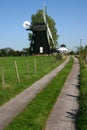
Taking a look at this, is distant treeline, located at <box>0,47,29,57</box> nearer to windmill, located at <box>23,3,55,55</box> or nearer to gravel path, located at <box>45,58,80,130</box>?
windmill, located at <box>23,3,55,55</box>

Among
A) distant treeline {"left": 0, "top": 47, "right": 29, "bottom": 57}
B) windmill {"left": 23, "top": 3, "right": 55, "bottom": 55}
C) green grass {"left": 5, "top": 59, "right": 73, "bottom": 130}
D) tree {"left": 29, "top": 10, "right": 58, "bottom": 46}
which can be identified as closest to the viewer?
green grass {"left": 5, "top": 59, "right": 73, "bottom": 130}

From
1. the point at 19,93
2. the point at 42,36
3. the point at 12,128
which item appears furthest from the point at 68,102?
the point at 42,36

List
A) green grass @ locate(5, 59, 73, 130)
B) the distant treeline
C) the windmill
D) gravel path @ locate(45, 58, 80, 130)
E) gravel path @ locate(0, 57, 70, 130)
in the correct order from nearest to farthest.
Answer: green grass @ locate(5, 59, 73, 130) < gravel path @ locate(45, 58, 80, 130) < gravel path @ locate(0, 57, 70, 130) < the windmill < the distant treeline

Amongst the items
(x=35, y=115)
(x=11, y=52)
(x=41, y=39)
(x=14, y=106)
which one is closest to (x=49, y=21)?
(x=11, y=52)

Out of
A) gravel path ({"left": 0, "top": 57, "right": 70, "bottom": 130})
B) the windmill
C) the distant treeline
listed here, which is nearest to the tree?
the distant treeline

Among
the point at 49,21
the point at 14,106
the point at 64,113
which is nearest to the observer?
the point at 64,113

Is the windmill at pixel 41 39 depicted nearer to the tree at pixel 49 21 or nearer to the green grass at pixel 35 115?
the tree at pixel 49 21

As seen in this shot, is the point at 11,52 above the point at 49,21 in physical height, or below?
below

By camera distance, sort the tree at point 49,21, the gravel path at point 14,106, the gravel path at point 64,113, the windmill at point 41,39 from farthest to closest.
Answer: the tree at point 49,21 → the windmill at point 41,39 → the gravel path at point 14,106 → the gravel path at point 64,113

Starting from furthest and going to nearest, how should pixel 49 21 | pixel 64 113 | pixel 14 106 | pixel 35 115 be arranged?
pixel 49 21, pixel 14 106, pixel 64 113, pixel 35 115

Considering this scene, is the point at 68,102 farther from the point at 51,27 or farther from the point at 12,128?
the point at 51,27

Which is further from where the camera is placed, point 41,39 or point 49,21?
point 49,21

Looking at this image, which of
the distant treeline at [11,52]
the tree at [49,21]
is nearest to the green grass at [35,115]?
the tree at [49,21]

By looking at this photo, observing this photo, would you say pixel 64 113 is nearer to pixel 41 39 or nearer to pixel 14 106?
pixel 14 106
